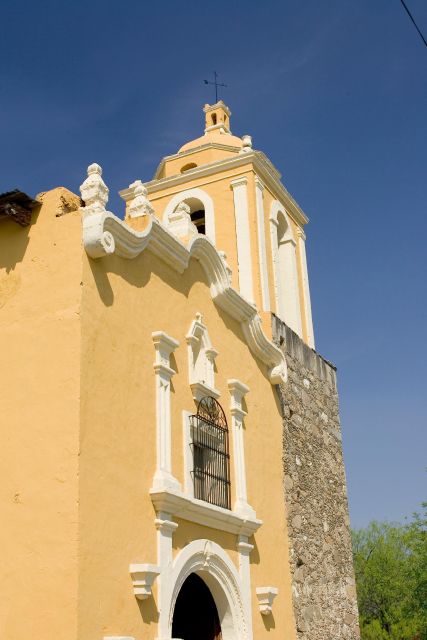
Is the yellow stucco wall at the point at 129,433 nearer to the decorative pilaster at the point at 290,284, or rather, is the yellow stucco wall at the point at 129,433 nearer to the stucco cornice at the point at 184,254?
the stucco cornice at the point at 184,254

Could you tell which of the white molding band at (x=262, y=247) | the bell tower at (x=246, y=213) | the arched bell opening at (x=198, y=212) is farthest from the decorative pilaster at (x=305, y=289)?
the arched bell opening at (x=198, y=212)

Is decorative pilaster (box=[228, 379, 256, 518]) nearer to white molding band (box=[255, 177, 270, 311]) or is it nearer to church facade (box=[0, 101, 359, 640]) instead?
church facade (box=[0, 101, 359, 640])

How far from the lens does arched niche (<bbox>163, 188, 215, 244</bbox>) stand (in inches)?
459

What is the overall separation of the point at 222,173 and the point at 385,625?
20177 millimetres

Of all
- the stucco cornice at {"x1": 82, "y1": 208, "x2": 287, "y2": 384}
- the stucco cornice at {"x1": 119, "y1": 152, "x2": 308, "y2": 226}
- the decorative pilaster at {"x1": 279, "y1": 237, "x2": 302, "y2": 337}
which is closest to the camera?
the stucco cornice at {"x1": 82, "y1": 208, "x2": 287, "y2": 384}

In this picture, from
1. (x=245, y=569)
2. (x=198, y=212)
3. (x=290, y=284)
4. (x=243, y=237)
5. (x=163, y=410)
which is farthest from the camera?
(x=290, y=284)

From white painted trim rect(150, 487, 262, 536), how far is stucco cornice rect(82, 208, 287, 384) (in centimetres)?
216

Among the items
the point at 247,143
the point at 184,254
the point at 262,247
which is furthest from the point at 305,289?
the point at 184,254

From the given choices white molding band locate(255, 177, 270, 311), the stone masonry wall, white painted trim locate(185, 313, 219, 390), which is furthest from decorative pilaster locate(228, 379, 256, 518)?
white molding band locate(255, 177, 270, 311)

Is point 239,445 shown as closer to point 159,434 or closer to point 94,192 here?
point 159,434

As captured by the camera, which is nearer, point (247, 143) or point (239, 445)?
point (239, 445)

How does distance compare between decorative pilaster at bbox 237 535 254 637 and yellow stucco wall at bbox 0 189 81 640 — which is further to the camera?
A: decorative pilaster at bbox 237 535 254 637

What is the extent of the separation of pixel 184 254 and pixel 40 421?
276 cm

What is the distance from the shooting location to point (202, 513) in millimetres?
7668
